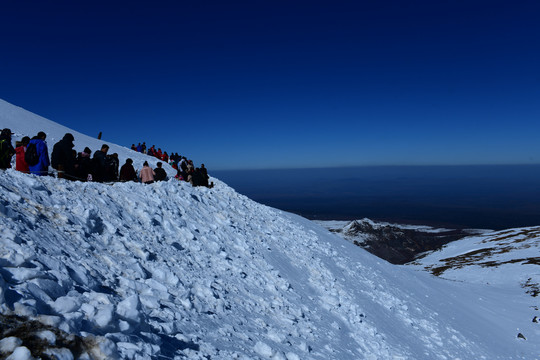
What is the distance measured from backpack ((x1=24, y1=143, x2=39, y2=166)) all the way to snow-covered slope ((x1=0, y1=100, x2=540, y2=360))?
6.51 ft

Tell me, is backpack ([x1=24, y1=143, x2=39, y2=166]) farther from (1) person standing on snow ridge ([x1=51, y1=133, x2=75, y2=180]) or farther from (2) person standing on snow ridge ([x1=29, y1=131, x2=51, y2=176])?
(1) person standing on snow ridge ([x1=51, y1=133, x2=75, y2=180])

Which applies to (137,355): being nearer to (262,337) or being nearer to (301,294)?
(262,337)

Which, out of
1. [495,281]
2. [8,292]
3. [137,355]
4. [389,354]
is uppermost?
[8,292]

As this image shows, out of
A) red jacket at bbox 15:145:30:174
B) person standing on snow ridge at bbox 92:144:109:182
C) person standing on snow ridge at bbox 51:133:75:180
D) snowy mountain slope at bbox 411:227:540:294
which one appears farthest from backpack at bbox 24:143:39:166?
snowy mountain slope at bbox 411:227:540:294

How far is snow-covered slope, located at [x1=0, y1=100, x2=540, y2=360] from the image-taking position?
4359 mm

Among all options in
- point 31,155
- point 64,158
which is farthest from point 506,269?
point 31,155

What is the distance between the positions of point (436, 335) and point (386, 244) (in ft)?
462

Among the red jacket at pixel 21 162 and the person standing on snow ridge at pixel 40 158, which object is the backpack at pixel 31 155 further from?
the red jacket at pixel 21 162

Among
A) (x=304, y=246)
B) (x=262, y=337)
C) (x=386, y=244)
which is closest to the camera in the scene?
(x=262, y=337)

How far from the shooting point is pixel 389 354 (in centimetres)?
1015

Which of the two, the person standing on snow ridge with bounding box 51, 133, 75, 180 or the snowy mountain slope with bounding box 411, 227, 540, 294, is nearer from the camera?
the person standing on snow ridge with bounding box 51, 133, 75, 180

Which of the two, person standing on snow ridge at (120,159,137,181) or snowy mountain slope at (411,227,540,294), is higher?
person standing on snow ridge at (120,159,137,181)

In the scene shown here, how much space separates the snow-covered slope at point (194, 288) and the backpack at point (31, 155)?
198 cm

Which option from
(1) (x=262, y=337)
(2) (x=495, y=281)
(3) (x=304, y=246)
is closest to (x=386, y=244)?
(2) (x=495, y=281)
